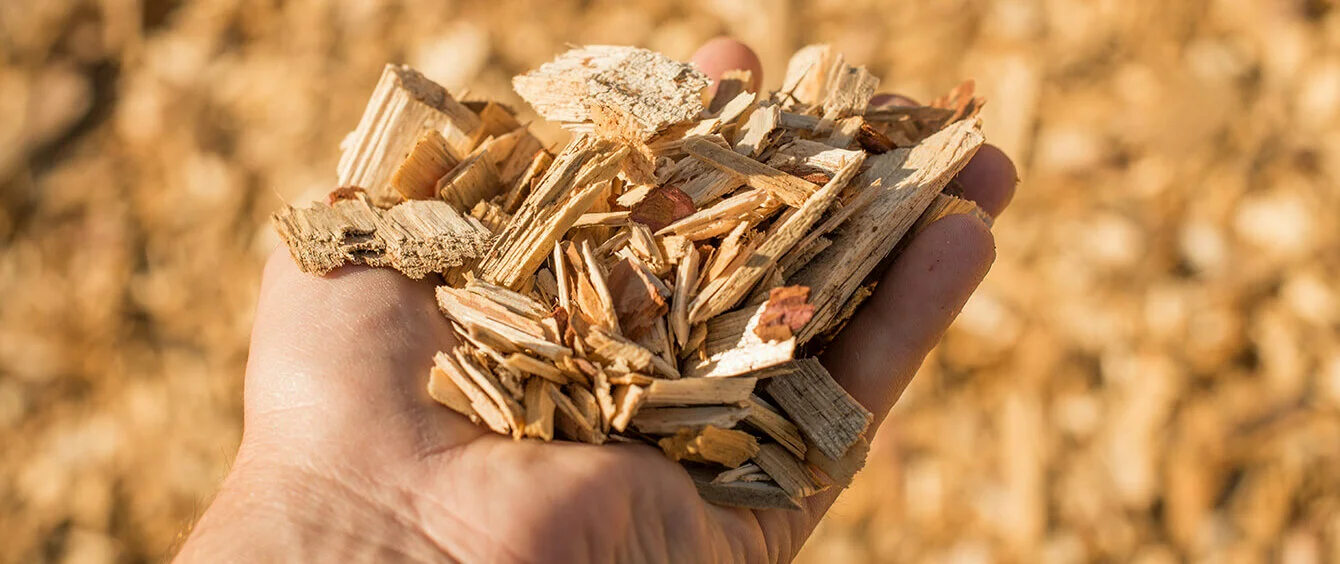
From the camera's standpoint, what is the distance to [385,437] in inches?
62.6

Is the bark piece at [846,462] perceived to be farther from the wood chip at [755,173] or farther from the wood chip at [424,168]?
the wood chip at [424,168]

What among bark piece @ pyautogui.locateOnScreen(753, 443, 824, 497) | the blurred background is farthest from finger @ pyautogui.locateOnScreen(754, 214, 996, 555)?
the blurred background

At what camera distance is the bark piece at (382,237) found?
5.96ft

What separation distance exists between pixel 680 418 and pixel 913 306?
1.82ft

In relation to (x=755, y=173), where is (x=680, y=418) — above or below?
below

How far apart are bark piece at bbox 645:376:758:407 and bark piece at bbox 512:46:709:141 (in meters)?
0.52

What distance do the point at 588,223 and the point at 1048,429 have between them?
6.26 feet

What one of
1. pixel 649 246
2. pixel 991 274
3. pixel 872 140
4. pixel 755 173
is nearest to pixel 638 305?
pixel 649 246

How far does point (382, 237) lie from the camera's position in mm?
1866

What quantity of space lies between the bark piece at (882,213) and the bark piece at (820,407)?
8 centimetres

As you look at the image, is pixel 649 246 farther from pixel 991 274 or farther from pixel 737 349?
pixel 991 274

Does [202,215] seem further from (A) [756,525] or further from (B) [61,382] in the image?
(A) [756,525]

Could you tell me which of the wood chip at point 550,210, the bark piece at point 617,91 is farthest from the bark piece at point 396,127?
the wood chip at point 550,210

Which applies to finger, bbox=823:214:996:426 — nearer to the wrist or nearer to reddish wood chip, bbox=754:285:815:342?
reddish wood chip, bbox=754:285:815:342
